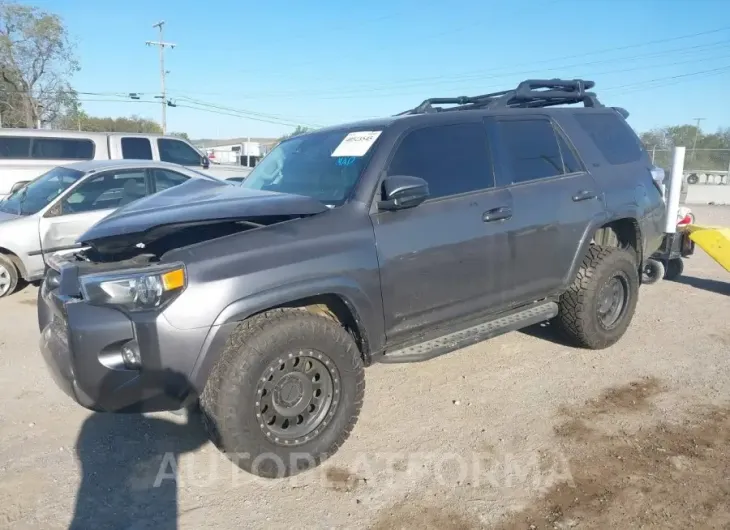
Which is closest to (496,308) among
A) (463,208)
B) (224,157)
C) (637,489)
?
(463,208)

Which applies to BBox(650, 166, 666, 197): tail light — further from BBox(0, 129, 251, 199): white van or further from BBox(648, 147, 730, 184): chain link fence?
BBox(648, 147, 730, 184): chain link fence

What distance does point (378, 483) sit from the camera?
9.79 feet

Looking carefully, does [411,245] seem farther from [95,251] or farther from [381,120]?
[95,251]

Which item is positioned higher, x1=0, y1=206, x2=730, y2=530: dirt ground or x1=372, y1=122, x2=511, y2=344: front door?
x1=372, y1=122, x2=511, y2=344: front door

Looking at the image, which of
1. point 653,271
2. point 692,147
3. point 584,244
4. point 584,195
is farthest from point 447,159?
point 692,147

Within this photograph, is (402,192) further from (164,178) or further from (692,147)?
(692,147)

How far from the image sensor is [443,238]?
140 inches

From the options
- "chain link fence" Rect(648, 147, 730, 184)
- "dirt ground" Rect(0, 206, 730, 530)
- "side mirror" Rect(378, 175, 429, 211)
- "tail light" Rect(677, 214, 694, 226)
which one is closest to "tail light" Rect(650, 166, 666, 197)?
"dirt ground" Rect(0, 206, 730, 530)

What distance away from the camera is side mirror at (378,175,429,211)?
3.23 m

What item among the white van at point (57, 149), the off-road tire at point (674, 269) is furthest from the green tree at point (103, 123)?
the off-road tire at point (674, 269)

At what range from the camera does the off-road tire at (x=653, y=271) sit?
6668mm

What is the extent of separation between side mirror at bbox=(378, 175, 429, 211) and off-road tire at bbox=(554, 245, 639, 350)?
1877 mm

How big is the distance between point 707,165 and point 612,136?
25.3 m

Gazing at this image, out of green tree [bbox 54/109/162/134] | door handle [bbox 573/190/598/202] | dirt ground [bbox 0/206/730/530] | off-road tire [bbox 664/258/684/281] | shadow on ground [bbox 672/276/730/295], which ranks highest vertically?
green tree [bbox 54/109/162/134]
